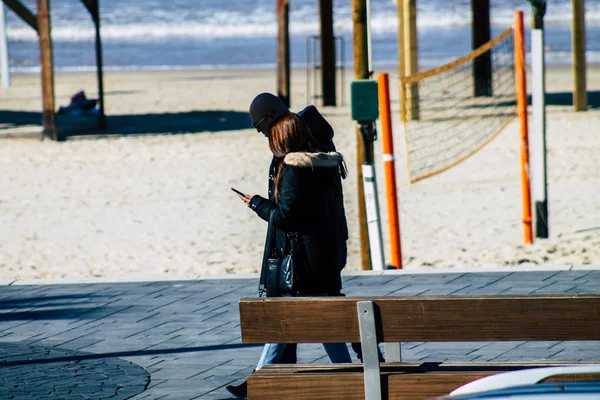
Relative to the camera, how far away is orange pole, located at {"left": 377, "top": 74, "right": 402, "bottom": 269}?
805 cm

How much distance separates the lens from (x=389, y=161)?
8.02 metres

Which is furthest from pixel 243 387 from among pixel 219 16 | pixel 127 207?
pixel 219 16

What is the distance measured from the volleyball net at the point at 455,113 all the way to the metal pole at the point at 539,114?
1722 mm

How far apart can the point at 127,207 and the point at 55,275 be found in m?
3.27

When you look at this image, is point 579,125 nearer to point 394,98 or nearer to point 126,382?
point 394,98

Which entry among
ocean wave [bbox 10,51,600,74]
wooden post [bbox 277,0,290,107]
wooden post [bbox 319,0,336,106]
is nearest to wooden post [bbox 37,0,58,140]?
wooden post [bbox 277,0,290,107]

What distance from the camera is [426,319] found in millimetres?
3639

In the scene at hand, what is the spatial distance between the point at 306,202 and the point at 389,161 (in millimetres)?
3793

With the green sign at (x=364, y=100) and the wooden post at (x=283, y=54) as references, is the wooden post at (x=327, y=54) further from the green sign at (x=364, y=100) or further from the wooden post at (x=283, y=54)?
the green sign at (x=364, y=100)

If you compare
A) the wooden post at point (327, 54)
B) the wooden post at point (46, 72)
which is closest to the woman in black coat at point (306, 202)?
the wooden post at point (46, 72)

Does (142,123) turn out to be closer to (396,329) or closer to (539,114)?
(539,114)

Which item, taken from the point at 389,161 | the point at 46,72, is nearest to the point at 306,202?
the point at 389,161

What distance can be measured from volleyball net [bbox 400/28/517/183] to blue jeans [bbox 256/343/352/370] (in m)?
6.23

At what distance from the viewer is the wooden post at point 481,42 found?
22672mm
